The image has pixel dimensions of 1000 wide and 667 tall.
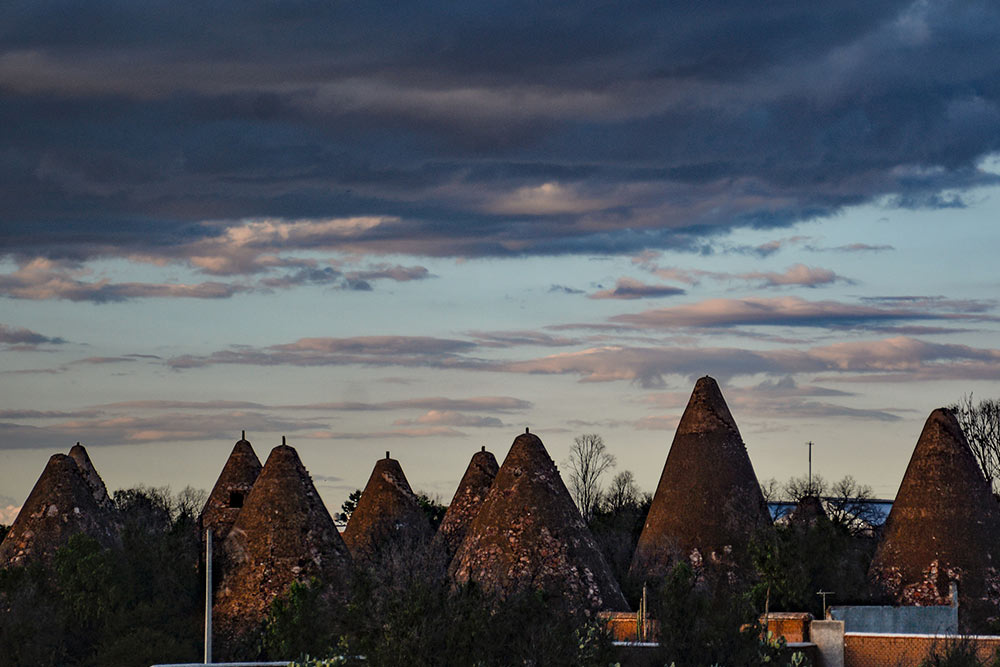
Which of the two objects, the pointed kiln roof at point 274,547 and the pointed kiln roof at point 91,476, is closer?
the pointed kiln roof at point 274,547

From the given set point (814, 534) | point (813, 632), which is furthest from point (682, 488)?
point (813, 632)

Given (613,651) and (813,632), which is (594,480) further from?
(613,651)

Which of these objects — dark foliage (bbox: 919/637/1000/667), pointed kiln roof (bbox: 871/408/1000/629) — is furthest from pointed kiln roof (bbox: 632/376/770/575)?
dark foliage (bbox: 919/637/1000/667)

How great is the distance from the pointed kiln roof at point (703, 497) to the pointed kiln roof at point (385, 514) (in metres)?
6.71

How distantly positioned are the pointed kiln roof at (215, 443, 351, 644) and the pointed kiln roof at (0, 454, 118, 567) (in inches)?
202

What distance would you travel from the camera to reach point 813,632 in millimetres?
31281

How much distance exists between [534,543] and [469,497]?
8341 millimetres

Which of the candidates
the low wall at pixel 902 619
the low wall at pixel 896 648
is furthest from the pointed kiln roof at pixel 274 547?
the low wall at pixel 902 619

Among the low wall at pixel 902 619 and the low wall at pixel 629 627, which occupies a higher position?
the low wall at pixel 629 627

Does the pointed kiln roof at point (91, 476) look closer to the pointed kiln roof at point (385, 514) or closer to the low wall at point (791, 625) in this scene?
the pointed kiln roof at point (385, 514)

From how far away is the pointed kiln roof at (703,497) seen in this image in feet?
127

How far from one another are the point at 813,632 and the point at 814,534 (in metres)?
7.62

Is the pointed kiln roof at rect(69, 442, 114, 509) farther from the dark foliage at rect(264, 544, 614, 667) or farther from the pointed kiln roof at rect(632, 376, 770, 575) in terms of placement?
the dark foliage at rect(264, 544, 614, 667)

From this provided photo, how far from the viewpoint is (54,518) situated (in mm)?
39156
